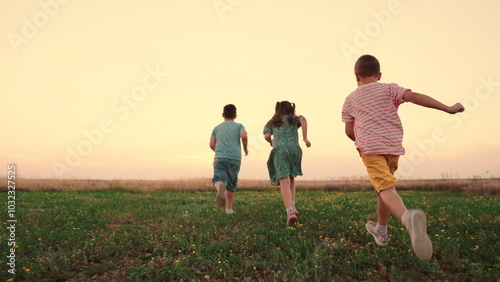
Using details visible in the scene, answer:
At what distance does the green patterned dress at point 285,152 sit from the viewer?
744 centimetres

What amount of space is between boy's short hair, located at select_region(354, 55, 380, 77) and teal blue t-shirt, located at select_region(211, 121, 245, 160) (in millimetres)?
4264

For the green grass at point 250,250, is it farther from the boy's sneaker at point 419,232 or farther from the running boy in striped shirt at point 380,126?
the running boy in striped shirt at point 380,126

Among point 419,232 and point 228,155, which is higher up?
point 228,155

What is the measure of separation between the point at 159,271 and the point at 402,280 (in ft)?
10.5

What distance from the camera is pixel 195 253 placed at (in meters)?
5.34

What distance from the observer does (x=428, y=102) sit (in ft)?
13.5

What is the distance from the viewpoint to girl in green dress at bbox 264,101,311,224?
7398 millimetres

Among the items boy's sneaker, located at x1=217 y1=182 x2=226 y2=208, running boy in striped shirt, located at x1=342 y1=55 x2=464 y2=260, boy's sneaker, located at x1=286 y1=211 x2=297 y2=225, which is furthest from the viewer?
boy's sneaker, located at x1=217 y1=182 x2=226 y2=208

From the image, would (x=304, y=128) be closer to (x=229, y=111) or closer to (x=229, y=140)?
(x=229, y=140)

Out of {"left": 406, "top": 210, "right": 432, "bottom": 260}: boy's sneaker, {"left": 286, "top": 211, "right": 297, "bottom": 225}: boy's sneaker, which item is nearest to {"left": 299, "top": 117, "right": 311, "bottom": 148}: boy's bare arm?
{"left": 286, "top": 211, "right": 297, "bottom": 225}: boy's sneaker

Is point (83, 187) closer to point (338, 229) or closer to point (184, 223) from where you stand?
point (184, 223)

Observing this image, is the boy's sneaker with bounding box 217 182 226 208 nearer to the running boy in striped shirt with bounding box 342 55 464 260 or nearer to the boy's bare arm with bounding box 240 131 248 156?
the boy's bare arm with bounding box 240 131 248 156

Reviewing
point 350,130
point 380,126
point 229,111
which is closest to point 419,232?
point 380,126

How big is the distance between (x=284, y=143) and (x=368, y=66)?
10.2 ft
